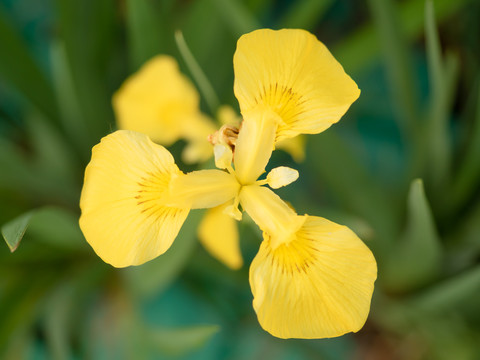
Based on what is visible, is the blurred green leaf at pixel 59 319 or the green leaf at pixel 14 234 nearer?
the green leaf at pixel 14 234

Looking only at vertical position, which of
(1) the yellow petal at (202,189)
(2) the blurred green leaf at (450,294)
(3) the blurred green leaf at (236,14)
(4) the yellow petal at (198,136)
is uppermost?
(3) the blurred green leaf at (236,14)

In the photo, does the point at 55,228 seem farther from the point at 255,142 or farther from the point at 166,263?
the point at 255,142

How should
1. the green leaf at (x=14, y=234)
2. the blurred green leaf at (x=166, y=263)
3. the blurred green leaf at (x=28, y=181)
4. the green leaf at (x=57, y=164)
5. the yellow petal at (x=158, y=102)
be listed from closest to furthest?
the green leaf at (x=14, y=234) → the blurred green leaf at (x=166, y=263) → the yellow petal at (x=158, y=102) → the blurred green leaf at (x=28, y=181) → the green leaf at (x=57, y=164)

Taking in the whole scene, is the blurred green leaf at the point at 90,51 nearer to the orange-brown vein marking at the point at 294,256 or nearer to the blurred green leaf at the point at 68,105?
the blurred green leaf at the point at 68,105

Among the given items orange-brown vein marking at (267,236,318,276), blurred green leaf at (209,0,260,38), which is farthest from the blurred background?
orange-brown vein marking at (267,236,318,276)

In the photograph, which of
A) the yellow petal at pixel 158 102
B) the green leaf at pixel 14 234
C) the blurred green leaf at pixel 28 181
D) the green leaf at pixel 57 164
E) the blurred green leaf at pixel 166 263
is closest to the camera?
the green leaf at pixel 14 234

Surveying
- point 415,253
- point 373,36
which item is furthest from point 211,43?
point 415,253

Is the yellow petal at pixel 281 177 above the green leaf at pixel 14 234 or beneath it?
beneath

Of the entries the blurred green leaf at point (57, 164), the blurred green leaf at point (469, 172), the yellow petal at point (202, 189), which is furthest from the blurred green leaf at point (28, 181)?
the blurred green leaf at point (469, 172)
